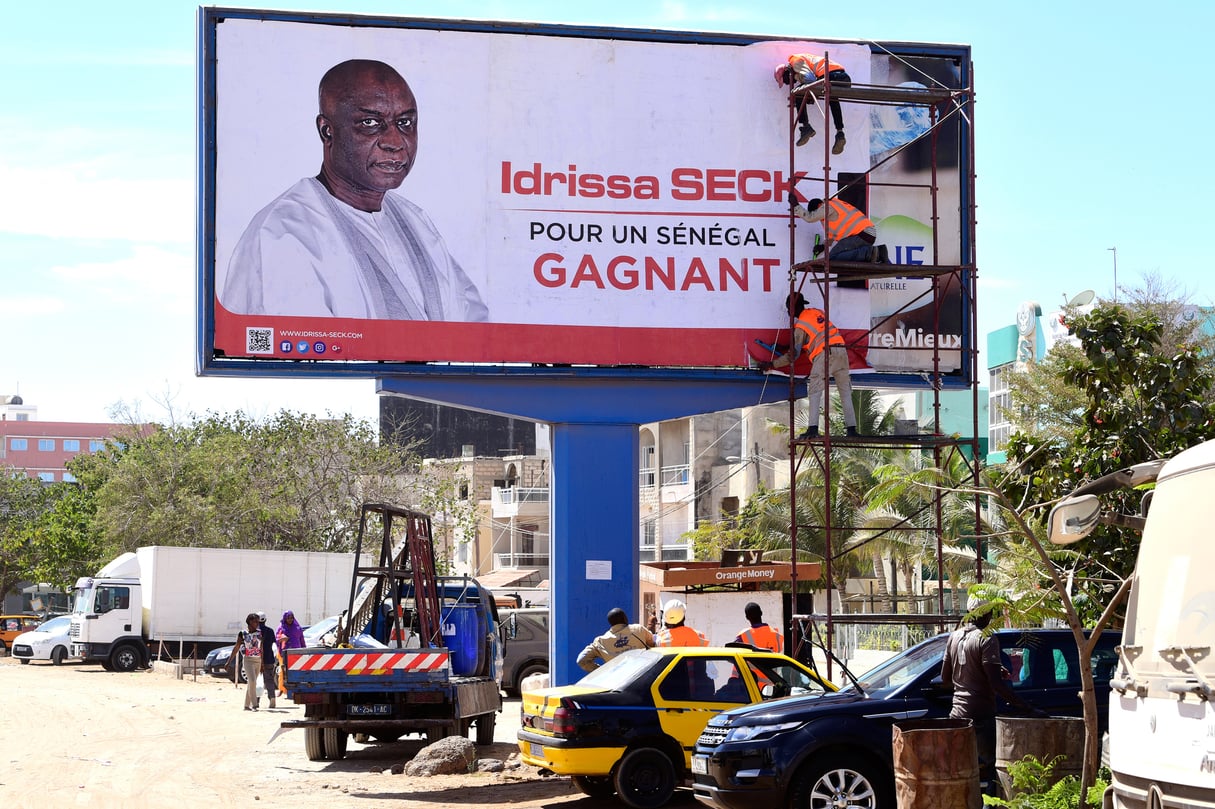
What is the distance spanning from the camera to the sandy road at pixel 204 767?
1456 centimetres

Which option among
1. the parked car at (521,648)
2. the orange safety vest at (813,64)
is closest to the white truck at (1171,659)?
the orange safety vest at (813,64)

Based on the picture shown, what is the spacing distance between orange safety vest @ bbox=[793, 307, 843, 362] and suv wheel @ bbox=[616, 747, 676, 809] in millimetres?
6622

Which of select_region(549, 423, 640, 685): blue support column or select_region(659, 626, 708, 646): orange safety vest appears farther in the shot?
select_region(549, 423, 640, 685): blue support column

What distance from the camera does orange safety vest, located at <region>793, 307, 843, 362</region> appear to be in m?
18.3

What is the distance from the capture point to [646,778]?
43.1ft

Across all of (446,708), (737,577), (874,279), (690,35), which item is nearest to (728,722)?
(446,708)

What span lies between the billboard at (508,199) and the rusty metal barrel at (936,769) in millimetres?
9033

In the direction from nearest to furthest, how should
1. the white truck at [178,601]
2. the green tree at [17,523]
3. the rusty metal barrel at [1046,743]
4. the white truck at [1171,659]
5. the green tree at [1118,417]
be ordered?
the white truck at [1171,659]
the rusty metal barrel at [1046,743]
the green tree at [1118,417]
the white truck at [178,601]
the green tree at [17,523]

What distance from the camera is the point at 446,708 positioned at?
17672 millimetres

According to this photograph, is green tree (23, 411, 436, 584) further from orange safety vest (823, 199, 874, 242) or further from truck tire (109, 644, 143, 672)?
orange safety vest (823, 199, 874, 242)

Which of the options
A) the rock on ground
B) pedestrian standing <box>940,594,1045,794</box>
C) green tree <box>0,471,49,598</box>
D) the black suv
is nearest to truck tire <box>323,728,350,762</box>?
the rock on ground

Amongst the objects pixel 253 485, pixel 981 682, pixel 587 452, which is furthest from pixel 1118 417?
pixel 253 485

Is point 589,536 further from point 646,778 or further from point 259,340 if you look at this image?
point 646,778

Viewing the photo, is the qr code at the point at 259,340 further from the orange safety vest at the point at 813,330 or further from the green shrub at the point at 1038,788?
the green shrub at the point at 1038,788
